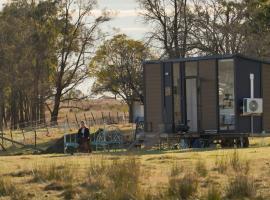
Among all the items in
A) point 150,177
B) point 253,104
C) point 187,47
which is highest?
point 187,47

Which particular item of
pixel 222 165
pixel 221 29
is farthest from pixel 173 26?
pixel 222 165

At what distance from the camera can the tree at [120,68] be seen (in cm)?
6825

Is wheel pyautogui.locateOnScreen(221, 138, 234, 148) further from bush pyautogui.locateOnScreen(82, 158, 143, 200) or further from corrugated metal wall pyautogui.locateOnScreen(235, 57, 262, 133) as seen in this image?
bush pyautogui.locateOnScreen(82, 158, 143, 200)

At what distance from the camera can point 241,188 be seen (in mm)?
15406

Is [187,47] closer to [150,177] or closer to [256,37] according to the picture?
[256,37]

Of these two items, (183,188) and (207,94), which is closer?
(183,188)

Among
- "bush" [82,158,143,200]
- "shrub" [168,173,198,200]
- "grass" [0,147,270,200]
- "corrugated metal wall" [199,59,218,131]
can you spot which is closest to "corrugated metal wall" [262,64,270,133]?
"corrugated metal wall" [199,59,218,131]

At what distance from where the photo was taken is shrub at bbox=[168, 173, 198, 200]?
50.0ft

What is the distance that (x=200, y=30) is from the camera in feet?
175

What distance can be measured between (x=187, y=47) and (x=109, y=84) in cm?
1936

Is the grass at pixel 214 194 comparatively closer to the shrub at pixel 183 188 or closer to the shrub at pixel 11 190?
the shrub at pixel 183 188

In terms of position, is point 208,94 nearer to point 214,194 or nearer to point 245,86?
point 245,86

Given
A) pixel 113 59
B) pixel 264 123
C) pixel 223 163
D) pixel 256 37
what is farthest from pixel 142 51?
pixel 223 163

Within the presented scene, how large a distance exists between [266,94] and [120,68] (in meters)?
39.5
